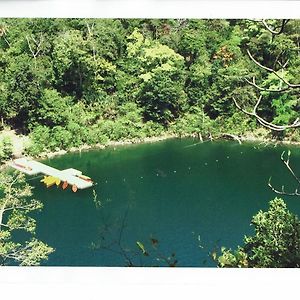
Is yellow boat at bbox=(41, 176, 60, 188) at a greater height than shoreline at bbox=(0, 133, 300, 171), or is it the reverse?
shoreline at bbox=(0, 133, 300, 171)

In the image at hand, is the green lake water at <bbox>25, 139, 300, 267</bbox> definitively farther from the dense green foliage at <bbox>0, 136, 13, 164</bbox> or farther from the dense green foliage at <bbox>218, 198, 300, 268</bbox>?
the dense green foliage at <bbox>218, 198, 300, 268</bbox>

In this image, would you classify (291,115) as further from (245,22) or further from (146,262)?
(146,262)

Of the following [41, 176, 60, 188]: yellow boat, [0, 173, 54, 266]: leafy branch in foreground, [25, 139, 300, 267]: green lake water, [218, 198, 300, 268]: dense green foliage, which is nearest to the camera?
[218, 198, 300, 268]: dense green foliage

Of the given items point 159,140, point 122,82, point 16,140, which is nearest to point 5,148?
point 16,140

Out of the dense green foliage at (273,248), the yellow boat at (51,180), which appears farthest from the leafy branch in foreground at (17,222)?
the dense green foliage at (273,248)

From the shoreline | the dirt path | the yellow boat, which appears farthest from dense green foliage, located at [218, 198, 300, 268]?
the dirt path

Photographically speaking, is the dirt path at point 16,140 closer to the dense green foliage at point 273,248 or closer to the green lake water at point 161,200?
the green lake water at point 161,200
